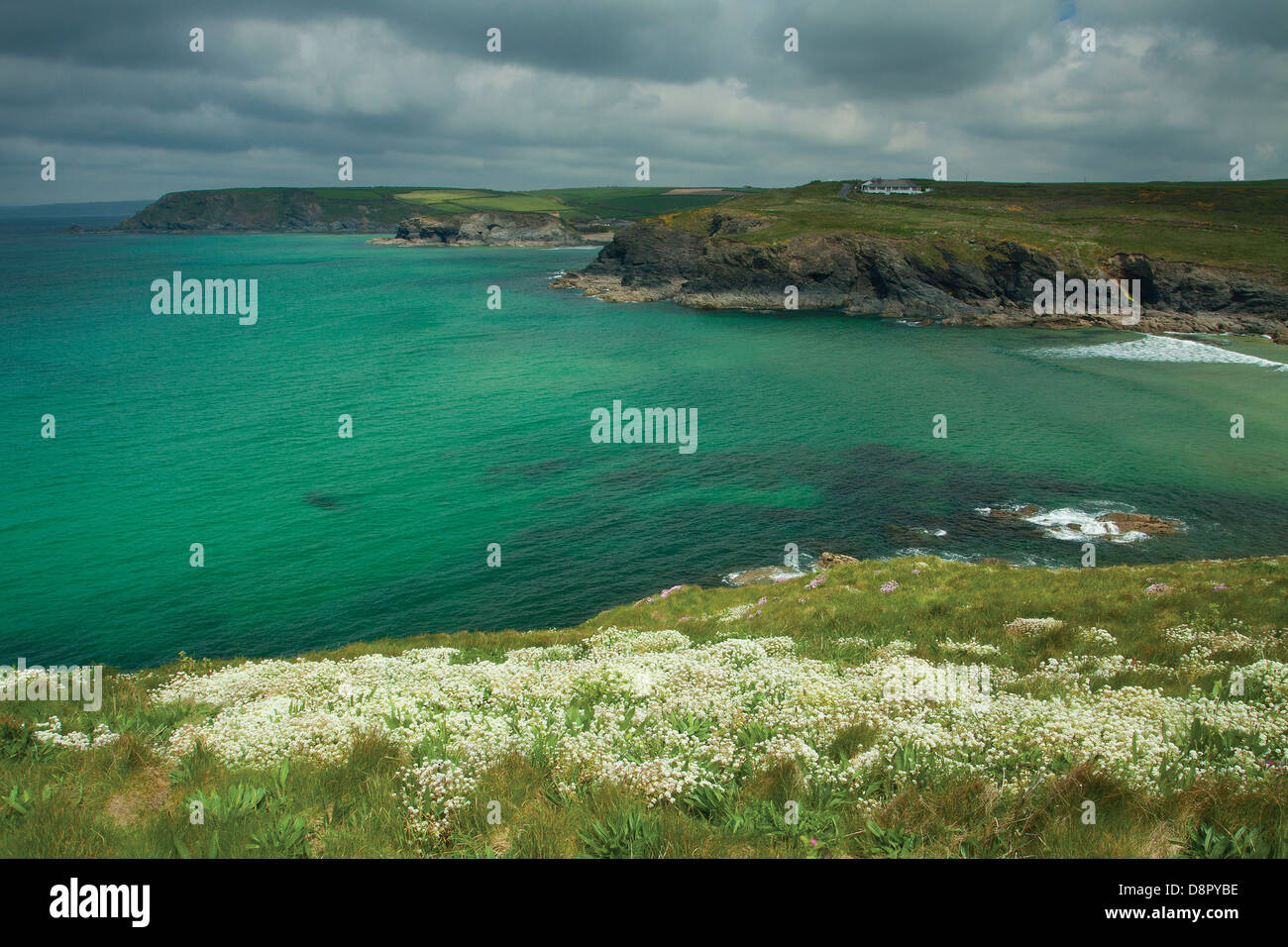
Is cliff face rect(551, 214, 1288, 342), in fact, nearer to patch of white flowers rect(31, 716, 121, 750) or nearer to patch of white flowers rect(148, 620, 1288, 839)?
patch of white flowers rect(148, 620, 1288, 839)

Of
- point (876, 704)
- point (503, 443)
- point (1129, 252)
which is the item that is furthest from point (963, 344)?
point (876, 704)

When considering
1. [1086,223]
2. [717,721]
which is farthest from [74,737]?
[1086,223]

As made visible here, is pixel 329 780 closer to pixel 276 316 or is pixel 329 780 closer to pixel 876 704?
pixel 876 704

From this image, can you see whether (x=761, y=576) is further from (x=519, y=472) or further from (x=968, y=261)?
(x=968, y=261)

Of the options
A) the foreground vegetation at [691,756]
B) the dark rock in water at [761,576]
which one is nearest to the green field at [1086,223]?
the dark rock in water at [761,576]


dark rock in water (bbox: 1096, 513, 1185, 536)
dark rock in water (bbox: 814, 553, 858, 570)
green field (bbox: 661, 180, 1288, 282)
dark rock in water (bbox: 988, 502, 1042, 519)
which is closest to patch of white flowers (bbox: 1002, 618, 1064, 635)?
dark rock in water (bbox: 814, 553, 858, 570)
